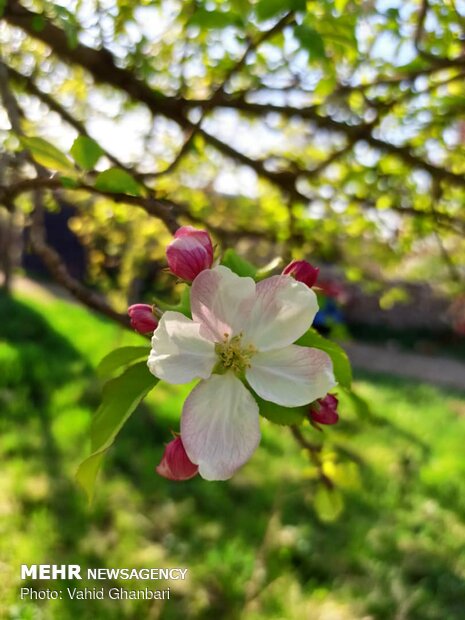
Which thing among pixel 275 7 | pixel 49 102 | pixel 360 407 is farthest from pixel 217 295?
pixel 49 102

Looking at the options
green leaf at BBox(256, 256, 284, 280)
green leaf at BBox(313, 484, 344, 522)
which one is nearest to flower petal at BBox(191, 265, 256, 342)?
green leaf at BBox(256, 256, 284, 280)

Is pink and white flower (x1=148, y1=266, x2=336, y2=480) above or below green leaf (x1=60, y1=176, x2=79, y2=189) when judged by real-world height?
below

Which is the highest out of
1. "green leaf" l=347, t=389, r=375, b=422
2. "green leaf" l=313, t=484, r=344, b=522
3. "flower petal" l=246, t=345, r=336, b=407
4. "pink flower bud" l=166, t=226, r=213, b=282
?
"pink flower bud" l=166, t=226, r=213, b=282

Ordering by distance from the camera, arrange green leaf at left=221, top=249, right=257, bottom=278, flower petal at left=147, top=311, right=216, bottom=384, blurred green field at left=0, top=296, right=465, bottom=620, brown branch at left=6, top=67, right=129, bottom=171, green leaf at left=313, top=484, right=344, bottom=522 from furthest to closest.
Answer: blurred green field at left=0, top=296, right=465, bottom=620 < brown branch at left=6, top=67, right=129, bottom=171 < green leaf at left=313, top=484, right=344, bottom=522 < green leaf at left=221, top=249, right=257, bottom=278 < flower petal at left=147, top=311, right=216, bottom=384

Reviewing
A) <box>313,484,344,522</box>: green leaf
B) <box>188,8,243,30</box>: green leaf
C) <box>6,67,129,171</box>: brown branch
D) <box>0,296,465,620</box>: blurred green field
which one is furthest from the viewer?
<box>0,296,465,620</box>: blurred green field

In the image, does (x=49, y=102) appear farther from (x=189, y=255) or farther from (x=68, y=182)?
(x=189, y=255)

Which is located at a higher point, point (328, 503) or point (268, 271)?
point (268, 271)

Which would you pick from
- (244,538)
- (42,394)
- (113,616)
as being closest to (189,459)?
(113,616)

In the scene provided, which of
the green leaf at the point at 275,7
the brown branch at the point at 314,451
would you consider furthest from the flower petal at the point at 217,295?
the green leaf at the point at 275,7

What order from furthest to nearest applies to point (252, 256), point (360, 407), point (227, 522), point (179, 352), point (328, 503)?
point (252, 256) < point (227, 522) < point (328, 503) < point (360, 407) < point (179, 352)

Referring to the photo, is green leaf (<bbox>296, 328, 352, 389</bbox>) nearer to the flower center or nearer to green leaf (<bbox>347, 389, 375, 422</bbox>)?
the flower center
